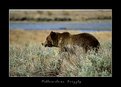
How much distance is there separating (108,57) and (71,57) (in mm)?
311

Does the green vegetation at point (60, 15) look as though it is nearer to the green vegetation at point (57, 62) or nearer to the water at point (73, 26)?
the water at point (73, 26)

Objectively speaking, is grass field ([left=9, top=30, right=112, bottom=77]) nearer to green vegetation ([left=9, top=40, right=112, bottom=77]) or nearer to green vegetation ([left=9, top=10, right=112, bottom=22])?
green vegetation ([left=9, top=40, right=112, bottom=77])

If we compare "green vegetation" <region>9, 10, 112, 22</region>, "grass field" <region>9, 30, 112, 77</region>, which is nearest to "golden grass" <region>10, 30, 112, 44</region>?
"grass field" <region>9, 30, 112, 77</region>

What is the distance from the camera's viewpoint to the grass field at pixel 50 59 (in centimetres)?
324

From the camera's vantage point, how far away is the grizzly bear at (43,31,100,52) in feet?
10.7

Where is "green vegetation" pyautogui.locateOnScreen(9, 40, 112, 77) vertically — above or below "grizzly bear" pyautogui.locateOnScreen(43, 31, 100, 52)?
below

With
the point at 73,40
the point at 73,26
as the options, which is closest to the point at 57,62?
the point at 73,40

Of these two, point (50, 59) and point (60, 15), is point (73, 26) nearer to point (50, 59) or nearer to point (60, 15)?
point (60, 15)

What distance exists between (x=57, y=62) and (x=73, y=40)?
0.75ft

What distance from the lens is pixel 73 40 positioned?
326cm

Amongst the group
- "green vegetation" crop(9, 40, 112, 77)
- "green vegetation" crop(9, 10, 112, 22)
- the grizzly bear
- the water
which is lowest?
"green vegetation" crop(9, 40, 112, 77)

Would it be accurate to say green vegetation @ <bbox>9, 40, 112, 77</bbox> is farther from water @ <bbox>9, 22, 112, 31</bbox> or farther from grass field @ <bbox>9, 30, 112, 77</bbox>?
water @ <bbox>9, 22, 112, 31</bbox>

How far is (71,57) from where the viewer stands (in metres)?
3.25
